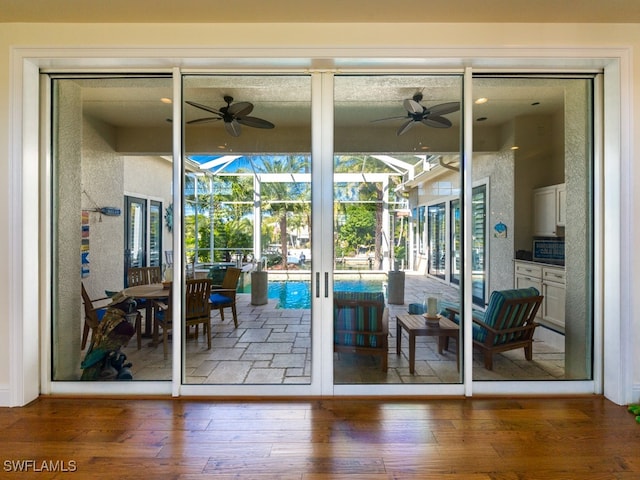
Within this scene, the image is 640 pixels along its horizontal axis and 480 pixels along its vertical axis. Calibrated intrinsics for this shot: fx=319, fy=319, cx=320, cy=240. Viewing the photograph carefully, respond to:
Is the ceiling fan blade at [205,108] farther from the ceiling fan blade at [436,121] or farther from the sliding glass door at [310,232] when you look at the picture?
the ceiling fan blade at [436,121]

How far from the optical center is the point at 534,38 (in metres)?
2.51

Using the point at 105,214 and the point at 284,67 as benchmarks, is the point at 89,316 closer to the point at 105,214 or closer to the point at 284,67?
the point at 105,214

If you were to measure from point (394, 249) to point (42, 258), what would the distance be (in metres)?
3.08

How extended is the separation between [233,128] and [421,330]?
9.49 ft

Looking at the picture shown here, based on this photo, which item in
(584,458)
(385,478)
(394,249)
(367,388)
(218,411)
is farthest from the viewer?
(394,249)

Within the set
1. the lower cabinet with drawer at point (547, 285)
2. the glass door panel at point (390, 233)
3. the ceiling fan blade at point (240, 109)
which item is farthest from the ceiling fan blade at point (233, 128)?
the lower cabinet with drawer at point (547, 285)

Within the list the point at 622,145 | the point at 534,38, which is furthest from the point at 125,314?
the point at 622,145

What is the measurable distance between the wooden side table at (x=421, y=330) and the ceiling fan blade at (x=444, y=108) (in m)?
1.90

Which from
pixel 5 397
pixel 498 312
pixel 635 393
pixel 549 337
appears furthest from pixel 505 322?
pixel 5 397

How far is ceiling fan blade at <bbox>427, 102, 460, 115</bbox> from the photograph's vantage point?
282 cm

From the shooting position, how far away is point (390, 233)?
2979mm

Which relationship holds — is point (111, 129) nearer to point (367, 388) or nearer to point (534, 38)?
point (367, 388)

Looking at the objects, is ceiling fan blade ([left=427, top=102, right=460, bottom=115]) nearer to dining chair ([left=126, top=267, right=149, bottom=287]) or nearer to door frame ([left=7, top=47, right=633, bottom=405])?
door frame ([left=7, top=47, right=633, bottom=405])

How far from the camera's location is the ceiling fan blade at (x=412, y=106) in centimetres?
316
